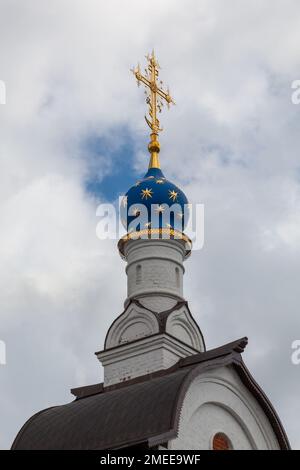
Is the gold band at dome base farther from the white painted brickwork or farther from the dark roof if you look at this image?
the white painted brickwork

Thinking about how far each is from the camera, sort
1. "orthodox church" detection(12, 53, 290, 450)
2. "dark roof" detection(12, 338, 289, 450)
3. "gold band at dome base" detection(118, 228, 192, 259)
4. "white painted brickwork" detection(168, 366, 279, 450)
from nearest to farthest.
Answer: "dark roof" detection(12, 338, 289, 450) < "orthodox church" detection(12, 53, 290, 450) < "white painted brickwork" detection(168, 366, 279, 450) < "gold band at dome base" detection(118, 228, 192, 259)

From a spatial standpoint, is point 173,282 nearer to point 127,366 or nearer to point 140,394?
point 127,366

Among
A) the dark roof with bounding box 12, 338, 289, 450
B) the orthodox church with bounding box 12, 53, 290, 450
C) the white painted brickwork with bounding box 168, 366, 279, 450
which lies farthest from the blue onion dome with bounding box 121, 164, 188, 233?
the white painted brickwork with bounding box 168, 366, 279, 450

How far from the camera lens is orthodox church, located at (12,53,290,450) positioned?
17.6 meters

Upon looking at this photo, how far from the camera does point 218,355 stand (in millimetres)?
19531

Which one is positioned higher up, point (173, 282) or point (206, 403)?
point (173, 282)

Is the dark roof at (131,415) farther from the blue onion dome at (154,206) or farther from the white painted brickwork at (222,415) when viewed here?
the blue onion dome at (154,206)

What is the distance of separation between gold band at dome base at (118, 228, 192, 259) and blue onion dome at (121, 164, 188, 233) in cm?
9

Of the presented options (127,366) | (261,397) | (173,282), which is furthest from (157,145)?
(261,397)

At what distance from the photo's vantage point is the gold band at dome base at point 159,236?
23.2m
